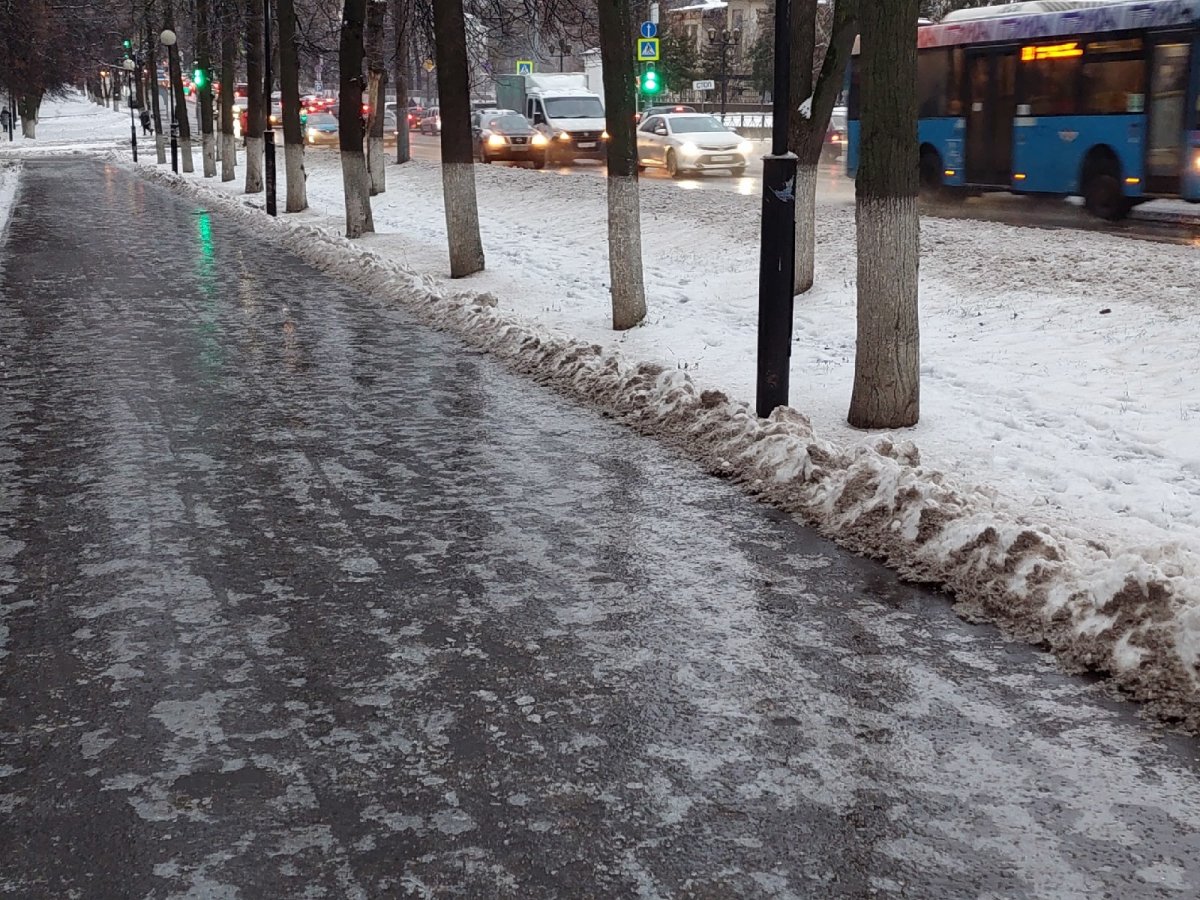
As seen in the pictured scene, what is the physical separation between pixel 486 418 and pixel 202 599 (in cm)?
397

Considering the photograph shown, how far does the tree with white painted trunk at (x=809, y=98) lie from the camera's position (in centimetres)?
1344

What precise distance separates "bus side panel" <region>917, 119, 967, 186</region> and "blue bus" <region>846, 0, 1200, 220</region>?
0.02 m

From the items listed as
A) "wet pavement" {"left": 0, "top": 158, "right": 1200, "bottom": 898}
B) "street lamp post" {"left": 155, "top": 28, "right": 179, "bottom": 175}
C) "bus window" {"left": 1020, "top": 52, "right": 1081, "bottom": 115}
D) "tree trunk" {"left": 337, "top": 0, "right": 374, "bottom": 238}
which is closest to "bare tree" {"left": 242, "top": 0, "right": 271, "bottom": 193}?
"street lamp post" {"left": 155, "top": 28, "right": 179, "bottom": 175}

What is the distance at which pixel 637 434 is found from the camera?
9.09 meters

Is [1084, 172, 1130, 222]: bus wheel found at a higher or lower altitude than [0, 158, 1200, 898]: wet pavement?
higher

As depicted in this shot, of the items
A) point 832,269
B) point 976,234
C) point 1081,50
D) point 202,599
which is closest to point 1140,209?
point 1081,50

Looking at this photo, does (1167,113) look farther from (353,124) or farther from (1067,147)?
(353,124)

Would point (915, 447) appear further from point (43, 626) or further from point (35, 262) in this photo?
point (35, 262)

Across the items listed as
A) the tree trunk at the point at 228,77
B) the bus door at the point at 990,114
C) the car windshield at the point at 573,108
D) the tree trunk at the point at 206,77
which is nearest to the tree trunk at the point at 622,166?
the bus door at the point at 990,114

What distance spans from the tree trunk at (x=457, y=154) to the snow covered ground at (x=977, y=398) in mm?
474

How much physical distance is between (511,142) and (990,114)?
20.6 meters

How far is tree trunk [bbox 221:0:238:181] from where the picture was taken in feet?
112

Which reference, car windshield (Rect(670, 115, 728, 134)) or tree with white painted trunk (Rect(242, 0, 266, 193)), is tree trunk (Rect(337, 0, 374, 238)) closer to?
tree with white painted trunk (Rect(242, 0, 266, 193))

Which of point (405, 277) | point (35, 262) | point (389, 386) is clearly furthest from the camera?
point (35, 262)
